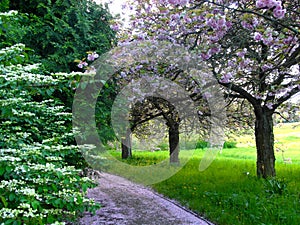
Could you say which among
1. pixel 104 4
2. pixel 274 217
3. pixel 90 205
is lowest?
pixel 274 217

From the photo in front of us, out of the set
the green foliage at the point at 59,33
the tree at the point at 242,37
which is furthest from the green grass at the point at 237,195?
the green foliage at the point at 59,33

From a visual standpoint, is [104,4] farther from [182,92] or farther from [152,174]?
[152,174]

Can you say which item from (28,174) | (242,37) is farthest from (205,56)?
(28,174)

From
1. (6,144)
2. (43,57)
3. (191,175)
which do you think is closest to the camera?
(6,144)

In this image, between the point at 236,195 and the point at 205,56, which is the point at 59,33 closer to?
the point at 205,56

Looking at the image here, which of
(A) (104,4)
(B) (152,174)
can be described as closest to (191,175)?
(B) (152,174)

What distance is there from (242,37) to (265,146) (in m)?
3.90

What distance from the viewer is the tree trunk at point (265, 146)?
306 inches

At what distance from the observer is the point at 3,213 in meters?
2.27

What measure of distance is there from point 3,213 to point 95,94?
3.61m

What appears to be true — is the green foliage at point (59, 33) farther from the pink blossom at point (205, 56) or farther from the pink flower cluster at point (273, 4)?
the pink flower cluster at point (273, 4)

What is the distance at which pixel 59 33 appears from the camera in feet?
18.9

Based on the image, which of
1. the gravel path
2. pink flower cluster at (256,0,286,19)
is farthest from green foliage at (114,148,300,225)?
pink flower cluster at (256,0,286,19)

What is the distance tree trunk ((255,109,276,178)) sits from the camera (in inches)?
306
